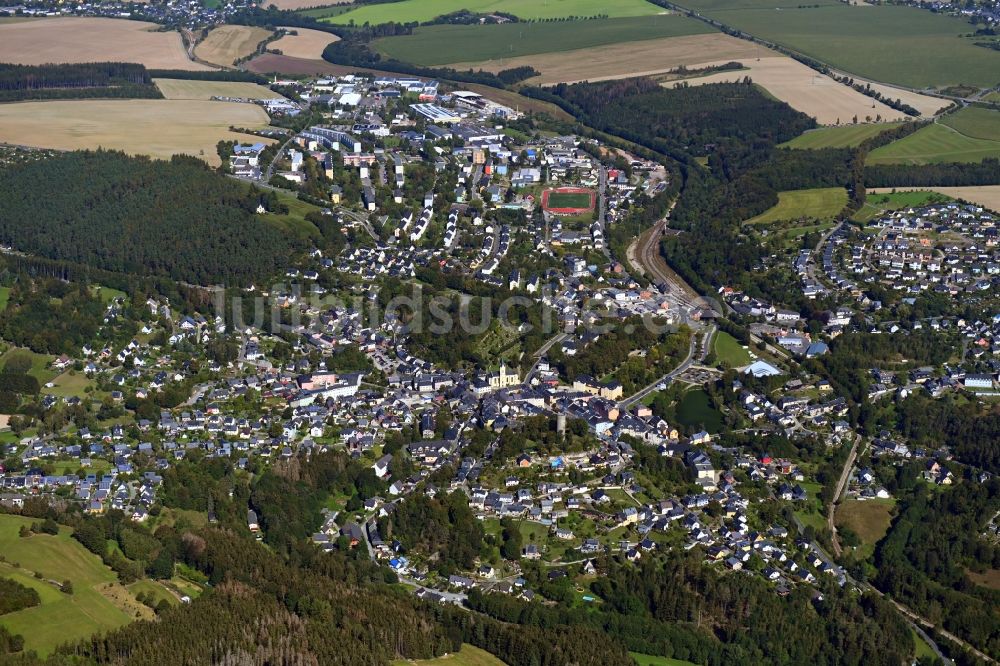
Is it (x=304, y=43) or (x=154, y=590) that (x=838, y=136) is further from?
(x=154, y=590)

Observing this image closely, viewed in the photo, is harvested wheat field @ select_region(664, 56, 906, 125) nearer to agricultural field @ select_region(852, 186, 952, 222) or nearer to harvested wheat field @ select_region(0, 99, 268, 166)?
agricultural field @ select_region(852, 186, 952, 222)

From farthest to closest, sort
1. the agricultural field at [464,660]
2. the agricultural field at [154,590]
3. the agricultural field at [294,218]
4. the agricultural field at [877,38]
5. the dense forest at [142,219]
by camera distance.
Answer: the agricultural field at [877,38]
the agricultural field at [294,218]
the dense forest at [142,219]
the agricultural field at [154,590]
the agricultural field at [464,660]

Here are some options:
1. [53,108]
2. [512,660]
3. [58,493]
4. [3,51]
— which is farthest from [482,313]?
[3,51]

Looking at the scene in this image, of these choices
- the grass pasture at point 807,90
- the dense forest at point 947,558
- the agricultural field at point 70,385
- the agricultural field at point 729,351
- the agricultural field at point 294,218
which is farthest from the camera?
the grass pasture at point 807,90

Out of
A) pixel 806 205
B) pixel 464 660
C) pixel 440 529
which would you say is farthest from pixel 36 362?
pixel 806 205

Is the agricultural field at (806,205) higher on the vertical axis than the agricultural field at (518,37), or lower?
lower

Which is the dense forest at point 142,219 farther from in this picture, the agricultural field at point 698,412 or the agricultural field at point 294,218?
the agricultural field at point 698,412

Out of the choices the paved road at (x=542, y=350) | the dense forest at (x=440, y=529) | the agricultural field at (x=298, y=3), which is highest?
the agricultural field at (x=298, y=3)

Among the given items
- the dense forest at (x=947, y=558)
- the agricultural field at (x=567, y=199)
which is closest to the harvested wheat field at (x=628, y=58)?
the agricultural field at (x=567, y=199)
